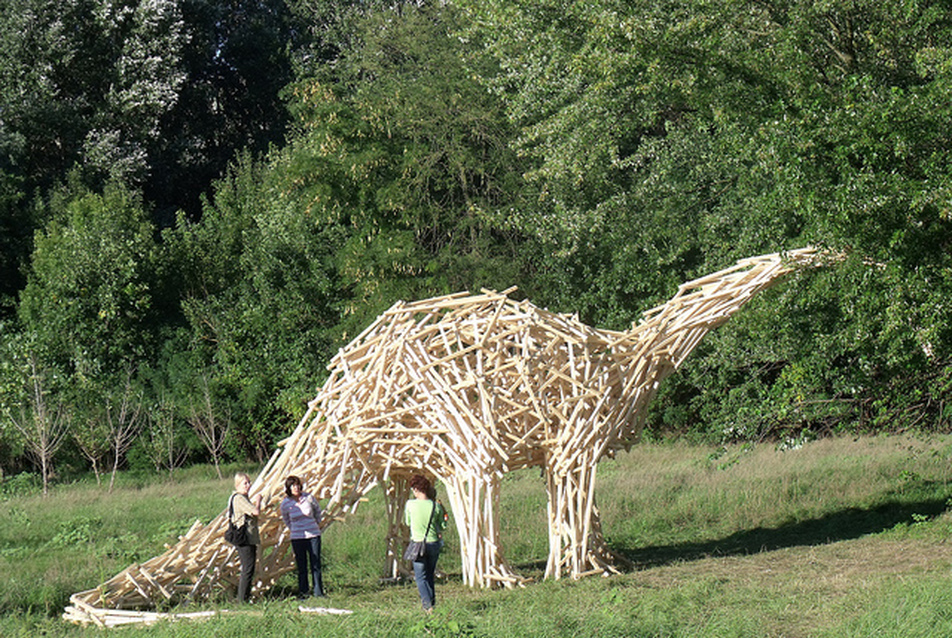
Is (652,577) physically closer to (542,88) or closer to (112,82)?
(542,88)

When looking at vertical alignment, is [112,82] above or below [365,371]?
above

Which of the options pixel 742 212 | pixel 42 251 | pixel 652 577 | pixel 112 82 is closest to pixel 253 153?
pixel 112 82

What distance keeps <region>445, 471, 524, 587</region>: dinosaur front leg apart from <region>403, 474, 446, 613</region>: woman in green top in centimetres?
58

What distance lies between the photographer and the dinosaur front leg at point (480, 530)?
29.6ft

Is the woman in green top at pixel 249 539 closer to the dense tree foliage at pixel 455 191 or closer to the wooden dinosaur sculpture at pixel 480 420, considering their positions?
the wooden dinosaur sculpture at pixel 480 420

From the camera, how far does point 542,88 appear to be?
701 inches

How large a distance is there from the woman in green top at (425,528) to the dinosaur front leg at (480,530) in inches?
23.0

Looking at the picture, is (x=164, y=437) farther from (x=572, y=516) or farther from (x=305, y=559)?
(x=572, y=516)

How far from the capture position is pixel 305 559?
934cm

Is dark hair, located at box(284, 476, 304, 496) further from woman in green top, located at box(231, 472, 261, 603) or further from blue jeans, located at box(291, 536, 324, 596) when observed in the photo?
blue jeans, located at box(291, 536, 324, 596)

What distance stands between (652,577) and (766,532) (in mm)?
3826

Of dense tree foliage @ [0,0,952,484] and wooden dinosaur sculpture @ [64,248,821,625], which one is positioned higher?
dense tree foliage @ [0,0,952,484]

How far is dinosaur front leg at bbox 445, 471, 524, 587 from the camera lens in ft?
29.6

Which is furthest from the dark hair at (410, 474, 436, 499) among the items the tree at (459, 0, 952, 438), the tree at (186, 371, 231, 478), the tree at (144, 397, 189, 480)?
the tree at (186, 371, 231, 478)
